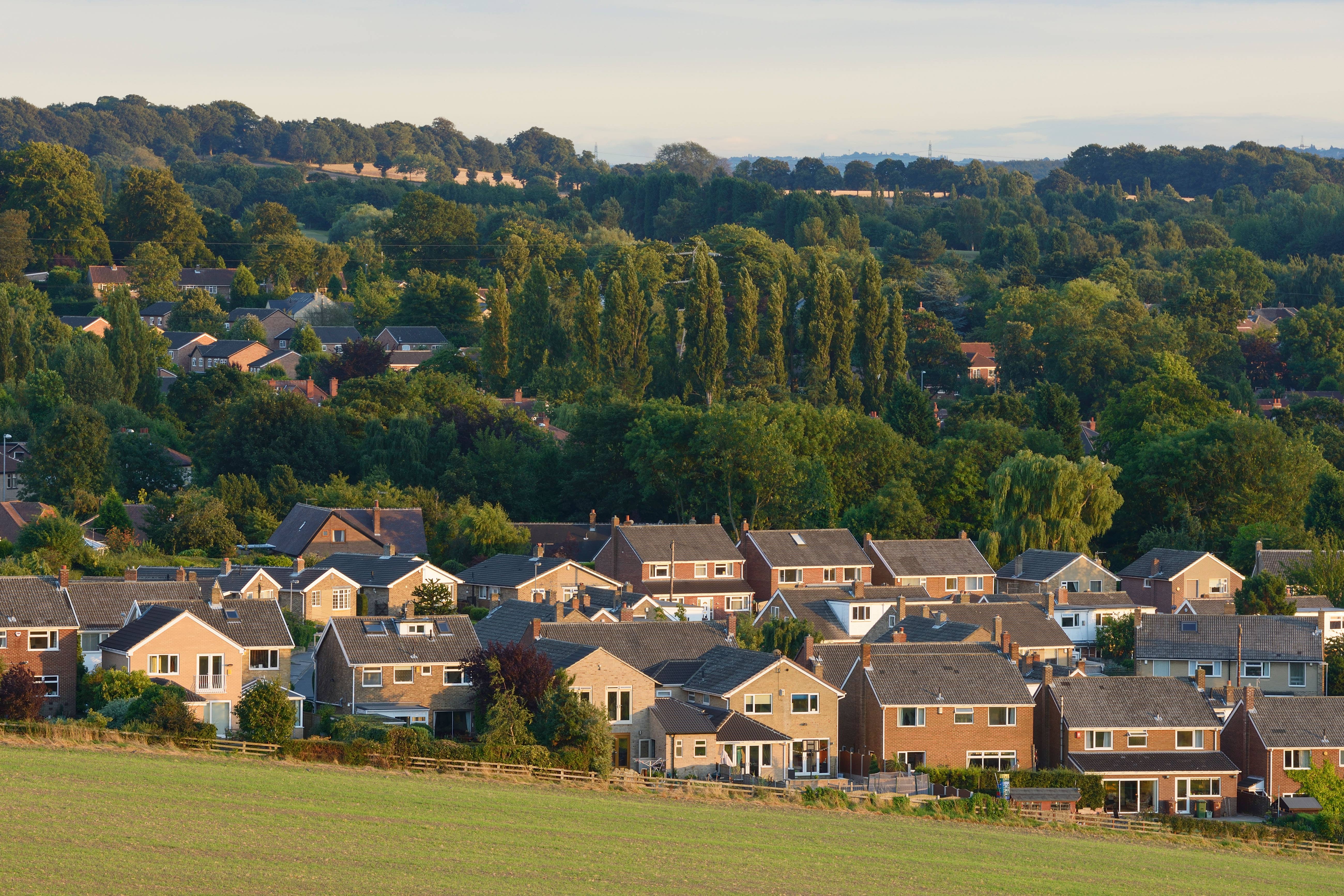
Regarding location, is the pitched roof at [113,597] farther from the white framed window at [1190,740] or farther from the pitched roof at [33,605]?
the white framed window at [1190,740]

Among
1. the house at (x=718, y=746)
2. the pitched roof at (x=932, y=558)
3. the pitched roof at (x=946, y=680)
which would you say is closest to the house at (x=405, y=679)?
the house at (x=718, y=746)

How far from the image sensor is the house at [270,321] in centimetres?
12150

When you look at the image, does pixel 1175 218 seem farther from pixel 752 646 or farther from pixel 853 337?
pixel 752 646

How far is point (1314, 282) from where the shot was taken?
14525cm

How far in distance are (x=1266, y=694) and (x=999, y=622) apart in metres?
7.61

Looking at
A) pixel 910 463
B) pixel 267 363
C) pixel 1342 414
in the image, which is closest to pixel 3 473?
pixel 267 363

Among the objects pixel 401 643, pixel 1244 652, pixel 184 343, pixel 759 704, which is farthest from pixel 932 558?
pixel 184 343

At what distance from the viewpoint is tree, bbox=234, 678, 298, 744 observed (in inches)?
1506

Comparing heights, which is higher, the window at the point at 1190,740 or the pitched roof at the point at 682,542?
the pitched roof at the point at 682,542

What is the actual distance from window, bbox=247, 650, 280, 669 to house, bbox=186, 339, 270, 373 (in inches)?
2738

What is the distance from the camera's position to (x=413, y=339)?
115938 mm

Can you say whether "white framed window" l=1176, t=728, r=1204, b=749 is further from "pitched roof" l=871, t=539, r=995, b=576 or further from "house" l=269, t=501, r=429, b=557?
"house" l=269, t=501, r=429, b=557

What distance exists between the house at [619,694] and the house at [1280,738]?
14.2 m

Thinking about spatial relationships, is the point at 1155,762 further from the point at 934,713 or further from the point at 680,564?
the point at 680,564
